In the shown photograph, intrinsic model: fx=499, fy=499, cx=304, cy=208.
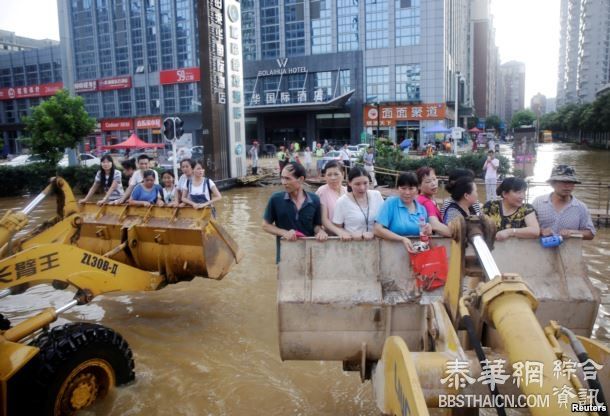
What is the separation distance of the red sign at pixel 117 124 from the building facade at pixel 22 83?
7374 millimetres

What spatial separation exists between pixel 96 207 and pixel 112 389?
3.22m

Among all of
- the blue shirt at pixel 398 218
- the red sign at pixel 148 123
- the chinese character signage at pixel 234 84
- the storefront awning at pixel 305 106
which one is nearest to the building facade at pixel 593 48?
the storefront awning at pixel 305 106

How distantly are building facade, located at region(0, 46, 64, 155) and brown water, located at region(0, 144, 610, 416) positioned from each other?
6058 cm

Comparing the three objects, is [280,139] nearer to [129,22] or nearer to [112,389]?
[129,22]

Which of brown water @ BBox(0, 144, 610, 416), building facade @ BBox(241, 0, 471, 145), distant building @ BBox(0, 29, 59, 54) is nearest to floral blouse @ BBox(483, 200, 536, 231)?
brown water @ BBox(0, 144, 610, 416)

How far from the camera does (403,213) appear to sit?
174 inches

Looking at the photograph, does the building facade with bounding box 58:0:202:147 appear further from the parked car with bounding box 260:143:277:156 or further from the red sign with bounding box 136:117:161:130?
the parked car with bounding box 260:143:277:156

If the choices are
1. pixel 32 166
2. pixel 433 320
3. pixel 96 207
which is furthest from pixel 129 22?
pixel 433 320

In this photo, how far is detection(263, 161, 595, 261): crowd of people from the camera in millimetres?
4379

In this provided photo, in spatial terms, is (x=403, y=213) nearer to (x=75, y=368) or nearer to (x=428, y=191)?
(x=428, y=191)

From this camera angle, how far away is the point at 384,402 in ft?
8.93

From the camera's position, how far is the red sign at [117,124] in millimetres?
58688

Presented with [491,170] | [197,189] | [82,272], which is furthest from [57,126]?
[82,272]

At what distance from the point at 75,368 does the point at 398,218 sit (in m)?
3.06
